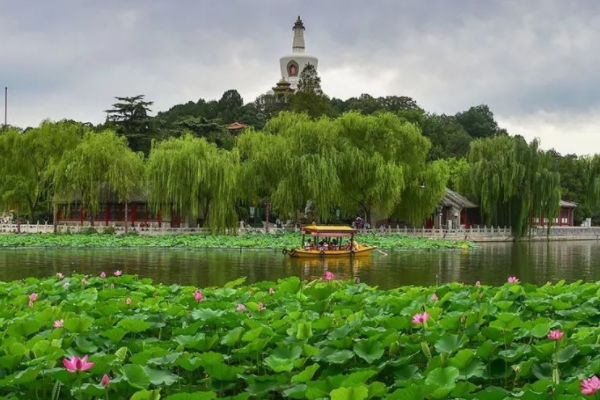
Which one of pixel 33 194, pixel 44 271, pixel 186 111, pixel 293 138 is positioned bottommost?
pixel 44 271

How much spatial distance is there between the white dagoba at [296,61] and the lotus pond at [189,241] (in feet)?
150

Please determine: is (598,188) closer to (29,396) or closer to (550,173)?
(550,173)

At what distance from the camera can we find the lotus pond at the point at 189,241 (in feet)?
75.3

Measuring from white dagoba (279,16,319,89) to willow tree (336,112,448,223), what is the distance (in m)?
39.9

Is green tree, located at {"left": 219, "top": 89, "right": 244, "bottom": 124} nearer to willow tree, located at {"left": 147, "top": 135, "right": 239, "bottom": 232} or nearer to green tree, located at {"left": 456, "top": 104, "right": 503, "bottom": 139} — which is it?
green tree, located at {"left": 456, "top": 104, "right": 503, "bottom": 139}

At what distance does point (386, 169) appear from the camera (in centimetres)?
2847

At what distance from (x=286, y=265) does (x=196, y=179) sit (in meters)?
9.20

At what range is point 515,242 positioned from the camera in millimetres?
31344

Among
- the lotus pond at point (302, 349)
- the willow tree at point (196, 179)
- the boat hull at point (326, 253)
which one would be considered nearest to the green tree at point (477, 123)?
→ the willow tree at point (196, 179)

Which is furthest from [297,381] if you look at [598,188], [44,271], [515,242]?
[598,188]

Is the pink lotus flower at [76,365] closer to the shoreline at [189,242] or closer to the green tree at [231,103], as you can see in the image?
the shoreline at [189,242]

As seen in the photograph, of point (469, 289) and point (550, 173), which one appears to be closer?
point (469, 289)

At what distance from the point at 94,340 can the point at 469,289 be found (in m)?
3.16

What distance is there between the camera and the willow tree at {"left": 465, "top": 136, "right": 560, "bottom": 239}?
31.1 m
